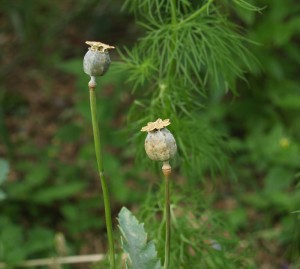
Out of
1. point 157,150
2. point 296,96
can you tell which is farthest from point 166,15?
point 296,96

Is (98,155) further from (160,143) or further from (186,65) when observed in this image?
(186,65)

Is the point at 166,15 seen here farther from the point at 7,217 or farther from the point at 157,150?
the point at 7,217

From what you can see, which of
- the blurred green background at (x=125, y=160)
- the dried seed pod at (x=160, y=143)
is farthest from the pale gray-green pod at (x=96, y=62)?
the blurred green background at (x=125, y=160)

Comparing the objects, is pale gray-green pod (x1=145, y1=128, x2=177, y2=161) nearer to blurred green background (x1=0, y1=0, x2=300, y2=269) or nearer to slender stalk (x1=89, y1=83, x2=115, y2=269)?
slender stalk (x1=89, y1=83, x2=115, y2=269)

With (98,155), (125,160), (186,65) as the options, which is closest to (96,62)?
(98,155)

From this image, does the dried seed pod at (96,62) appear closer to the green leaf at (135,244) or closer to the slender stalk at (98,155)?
the slender stalk at (98,155)

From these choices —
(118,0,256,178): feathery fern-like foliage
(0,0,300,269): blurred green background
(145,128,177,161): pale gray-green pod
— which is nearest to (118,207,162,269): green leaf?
(145,128,177,161): pale gray-green pod
